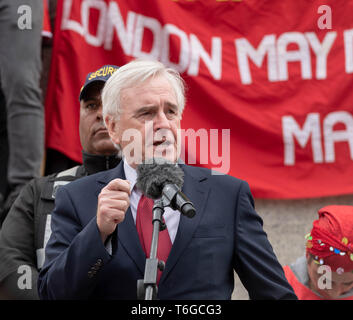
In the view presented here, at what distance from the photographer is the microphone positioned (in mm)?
1601

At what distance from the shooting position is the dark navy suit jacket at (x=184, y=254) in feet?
6.07

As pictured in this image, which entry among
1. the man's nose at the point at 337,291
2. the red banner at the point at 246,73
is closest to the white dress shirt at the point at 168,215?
the man's nose at the point at 337,291

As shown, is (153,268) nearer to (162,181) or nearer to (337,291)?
(162,181)

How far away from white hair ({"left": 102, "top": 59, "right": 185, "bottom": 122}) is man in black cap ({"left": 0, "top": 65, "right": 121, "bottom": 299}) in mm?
797

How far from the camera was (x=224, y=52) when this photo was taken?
4.04 m

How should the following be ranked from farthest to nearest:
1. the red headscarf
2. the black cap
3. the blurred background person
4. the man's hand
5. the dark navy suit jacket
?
1. the blurred background person
2. the red headscarf
3. the black cap
4. the dark navy suit jacket
5. the man's hand

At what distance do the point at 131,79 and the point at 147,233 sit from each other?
21.1 inches

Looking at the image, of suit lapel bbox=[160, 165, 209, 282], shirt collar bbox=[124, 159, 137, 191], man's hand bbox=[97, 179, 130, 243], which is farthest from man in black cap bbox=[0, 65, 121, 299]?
man's hand bbox=[97, 179, 130, 243]

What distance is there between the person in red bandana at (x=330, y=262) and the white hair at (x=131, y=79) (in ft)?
5.04

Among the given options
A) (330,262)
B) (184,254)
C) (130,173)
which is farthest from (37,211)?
(330,262)

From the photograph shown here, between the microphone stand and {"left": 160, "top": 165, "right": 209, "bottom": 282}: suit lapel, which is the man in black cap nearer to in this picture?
{"left": 160, "top": 165, "right": 209, "bottom": 282}: suit lapel

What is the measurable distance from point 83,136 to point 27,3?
1.18m

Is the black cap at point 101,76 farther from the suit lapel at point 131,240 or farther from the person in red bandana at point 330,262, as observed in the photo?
the person in red bandana at point 330,262
